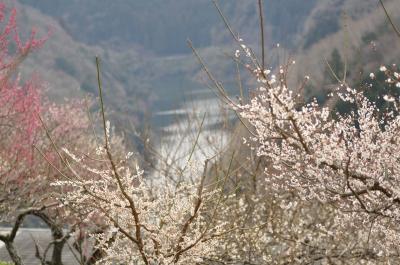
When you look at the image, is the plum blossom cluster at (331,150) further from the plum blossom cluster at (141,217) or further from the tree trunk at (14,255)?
the tree trunk at (14,255)

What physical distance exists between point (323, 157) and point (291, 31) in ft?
427

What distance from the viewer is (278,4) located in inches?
5389

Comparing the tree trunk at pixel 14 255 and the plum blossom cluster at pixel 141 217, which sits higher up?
the plum blossom cluster at pixel 141 217

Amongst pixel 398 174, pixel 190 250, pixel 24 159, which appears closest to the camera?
pixel 398 174

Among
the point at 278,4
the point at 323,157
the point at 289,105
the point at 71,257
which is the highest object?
the point at 278,4

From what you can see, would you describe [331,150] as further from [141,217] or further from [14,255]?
[14,255]

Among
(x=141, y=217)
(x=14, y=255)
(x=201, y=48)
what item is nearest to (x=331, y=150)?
(x=141, y=217)

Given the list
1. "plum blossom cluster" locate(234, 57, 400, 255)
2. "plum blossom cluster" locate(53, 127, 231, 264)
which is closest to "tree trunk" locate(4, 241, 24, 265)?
"plum blossom cluster" locate(53, 127, 231, 264)

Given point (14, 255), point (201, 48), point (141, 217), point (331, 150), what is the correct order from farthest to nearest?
point (201, 48) < point (14, 255) < point (141, 217) < point (331, 150)

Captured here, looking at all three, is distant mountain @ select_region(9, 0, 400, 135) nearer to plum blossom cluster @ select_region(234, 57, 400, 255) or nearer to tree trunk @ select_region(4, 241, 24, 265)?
plum blossom cluster @ select_region(234, 57, 400, 255)

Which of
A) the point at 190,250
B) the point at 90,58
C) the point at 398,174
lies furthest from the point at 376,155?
the point at 90,58

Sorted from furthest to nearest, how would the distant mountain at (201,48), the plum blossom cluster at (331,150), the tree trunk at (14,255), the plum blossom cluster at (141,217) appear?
the distant mountain at (201,48) < the tree trunk at (14,255) < the plum blossom cluster at (141,217) < the plum blossom cluster at (331,150)

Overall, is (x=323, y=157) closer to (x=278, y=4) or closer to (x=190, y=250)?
(x=190, y=250)

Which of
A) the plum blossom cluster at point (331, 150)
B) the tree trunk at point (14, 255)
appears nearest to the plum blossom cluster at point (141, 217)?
the plum blossom cluster at point (331, 150)
